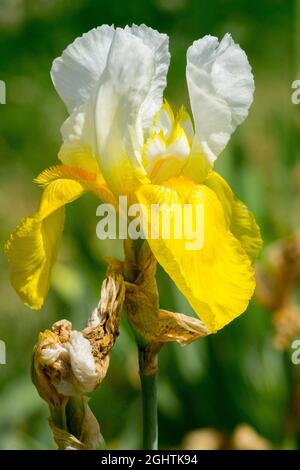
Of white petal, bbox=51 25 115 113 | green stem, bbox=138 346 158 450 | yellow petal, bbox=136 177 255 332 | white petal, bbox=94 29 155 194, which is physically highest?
white petal, bbox=51 25 115 113

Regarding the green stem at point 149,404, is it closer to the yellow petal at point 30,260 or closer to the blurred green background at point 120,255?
the yellow petal at point 30,260

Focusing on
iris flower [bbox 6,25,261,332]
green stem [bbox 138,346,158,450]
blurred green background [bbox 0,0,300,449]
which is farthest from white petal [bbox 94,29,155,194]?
blurred green background [bbox 0,0,300,449]

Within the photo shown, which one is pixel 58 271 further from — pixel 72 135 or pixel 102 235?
pixel 72 135

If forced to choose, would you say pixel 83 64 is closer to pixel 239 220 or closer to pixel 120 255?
pixel 239 220

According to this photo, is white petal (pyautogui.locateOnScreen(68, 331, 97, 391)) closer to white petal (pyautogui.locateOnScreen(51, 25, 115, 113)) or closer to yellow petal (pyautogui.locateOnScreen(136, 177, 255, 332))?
yellow petal (pyautogui.locateOnScreen(136, 177, 255, 332))

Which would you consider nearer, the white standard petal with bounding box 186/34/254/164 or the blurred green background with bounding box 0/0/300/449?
the white standard petal with bounding box 186/34/254/164

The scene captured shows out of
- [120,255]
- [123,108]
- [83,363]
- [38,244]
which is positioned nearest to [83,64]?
[123,108]

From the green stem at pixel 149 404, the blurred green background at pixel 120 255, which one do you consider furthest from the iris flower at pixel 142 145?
the blurred green background at pixel 120 255
